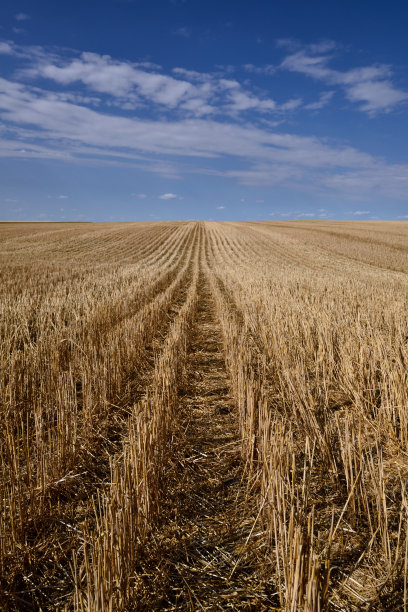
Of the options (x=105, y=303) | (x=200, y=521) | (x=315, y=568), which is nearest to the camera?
(x=315, y=568)

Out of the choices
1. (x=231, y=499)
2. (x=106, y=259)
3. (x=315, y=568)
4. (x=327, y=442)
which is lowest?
(x=231, y=499)

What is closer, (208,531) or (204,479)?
(208,531)

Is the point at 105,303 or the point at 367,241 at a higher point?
the point at 367,241

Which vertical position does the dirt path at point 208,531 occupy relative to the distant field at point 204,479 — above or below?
below

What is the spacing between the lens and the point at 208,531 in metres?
2.35

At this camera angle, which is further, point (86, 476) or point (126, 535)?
point (86, 476)

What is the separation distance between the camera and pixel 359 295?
9.83 metres

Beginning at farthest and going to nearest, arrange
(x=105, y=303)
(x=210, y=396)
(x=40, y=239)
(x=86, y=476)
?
(x=40, y=239), (x=105, y=303), (x=210, y=396), (x=86, y=476)

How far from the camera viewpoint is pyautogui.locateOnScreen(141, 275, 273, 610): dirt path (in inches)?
74.0

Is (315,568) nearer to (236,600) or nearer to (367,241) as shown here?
(236,600)

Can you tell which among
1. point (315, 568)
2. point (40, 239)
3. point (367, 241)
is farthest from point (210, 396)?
point (367, 241)

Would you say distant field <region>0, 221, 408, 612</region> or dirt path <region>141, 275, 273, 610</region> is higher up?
distant field <region>0, 221, 408, 612</region>

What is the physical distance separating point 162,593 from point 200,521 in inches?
22.9

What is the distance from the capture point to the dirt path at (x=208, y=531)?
1880 millimetres
